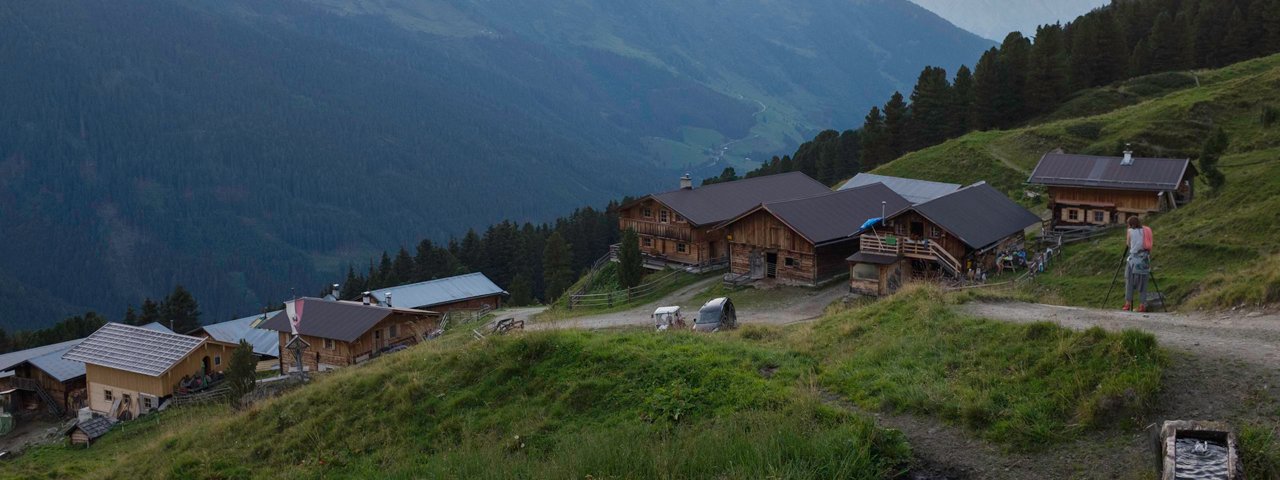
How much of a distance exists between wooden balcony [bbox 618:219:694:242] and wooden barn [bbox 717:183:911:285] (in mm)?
4329

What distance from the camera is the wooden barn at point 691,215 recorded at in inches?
2191

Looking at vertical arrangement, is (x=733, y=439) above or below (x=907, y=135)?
below

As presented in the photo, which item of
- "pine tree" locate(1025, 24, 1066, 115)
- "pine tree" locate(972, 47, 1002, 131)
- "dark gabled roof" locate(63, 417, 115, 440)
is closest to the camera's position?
"dark gabled roof" locate(63, 417, 115, 440)

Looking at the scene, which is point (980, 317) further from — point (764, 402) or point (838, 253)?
point (838, 253)

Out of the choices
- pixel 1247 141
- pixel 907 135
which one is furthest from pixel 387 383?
pixel 907 135

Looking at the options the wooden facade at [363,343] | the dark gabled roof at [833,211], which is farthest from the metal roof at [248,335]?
the dark gabled roof at [833,211]

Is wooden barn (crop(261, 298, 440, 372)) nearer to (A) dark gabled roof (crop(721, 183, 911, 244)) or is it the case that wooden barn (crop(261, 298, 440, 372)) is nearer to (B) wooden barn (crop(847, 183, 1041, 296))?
(A) dark gabled roof (crop(721, 183, 911, 244))

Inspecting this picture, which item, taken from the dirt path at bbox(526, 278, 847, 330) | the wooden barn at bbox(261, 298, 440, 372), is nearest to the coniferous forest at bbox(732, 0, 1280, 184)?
the dirt path at bbox(526, 278, 847, 330)

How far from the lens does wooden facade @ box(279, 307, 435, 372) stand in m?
52.8

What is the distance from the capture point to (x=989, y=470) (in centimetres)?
1155

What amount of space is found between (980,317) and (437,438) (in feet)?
35.0

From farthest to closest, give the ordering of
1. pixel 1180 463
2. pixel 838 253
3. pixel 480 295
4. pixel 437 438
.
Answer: pixel 480 295, pixel 838 253, pixel 437 438, pixel 1180 463

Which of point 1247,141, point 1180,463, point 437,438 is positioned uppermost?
point 1247,141

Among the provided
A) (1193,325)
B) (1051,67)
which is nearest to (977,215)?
(1193,325)
